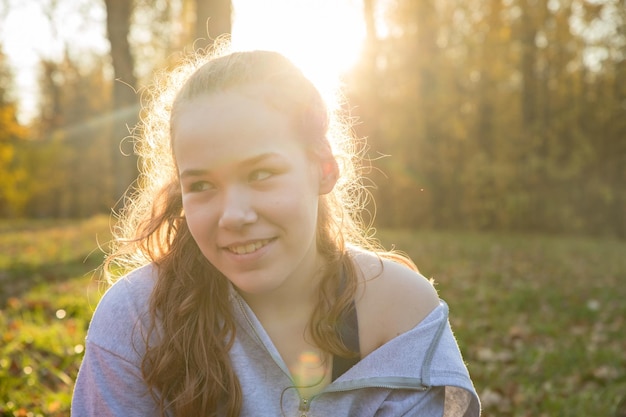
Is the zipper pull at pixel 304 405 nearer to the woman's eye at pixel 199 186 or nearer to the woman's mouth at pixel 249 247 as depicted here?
the woman's mouth at pixel 249 247

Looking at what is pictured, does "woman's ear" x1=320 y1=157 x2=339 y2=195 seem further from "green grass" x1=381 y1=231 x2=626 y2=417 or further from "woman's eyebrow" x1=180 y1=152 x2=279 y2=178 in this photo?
"green grass" x1=381 y1=231 x2=626 y2=417

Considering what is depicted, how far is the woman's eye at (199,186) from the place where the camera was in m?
1.83

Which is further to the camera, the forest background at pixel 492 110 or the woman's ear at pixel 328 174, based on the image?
the forest background at pixel 492 110

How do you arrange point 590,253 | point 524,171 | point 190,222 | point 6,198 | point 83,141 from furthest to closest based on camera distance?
point 83,141 → point 6,198 → point 524,171 → point 590,253 → point 190,222

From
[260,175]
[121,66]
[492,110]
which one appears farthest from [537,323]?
[492,110]

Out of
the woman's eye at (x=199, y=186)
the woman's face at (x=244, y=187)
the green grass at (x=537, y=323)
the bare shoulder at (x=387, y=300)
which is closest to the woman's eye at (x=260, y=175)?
the woman's face at (x=244, y=187)

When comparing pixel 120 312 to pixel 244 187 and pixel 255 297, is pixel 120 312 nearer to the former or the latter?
pixel 255 297

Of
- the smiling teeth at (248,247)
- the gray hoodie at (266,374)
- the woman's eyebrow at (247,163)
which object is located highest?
the woman's eyebrow at (247,163)

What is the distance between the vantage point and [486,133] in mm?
14547

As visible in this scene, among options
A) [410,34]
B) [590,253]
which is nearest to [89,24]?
[410,34]

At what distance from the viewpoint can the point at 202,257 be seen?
204 cm

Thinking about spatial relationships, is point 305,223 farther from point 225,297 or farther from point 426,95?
point 426,95

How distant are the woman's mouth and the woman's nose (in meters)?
0.07

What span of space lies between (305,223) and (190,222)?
335 millimetres
